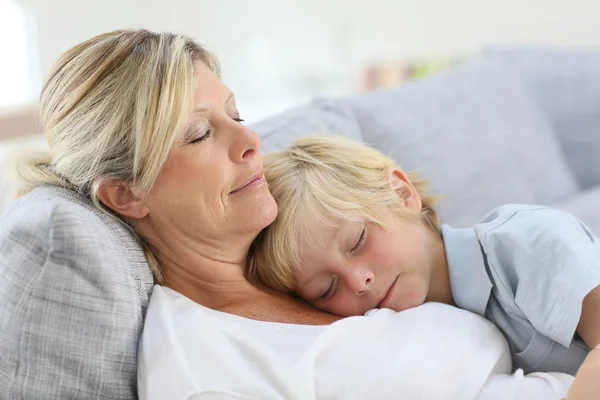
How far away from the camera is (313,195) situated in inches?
54.0

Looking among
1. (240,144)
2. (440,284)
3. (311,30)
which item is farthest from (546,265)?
(311,30)

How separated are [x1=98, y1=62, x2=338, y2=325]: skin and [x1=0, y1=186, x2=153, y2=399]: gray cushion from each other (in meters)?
0.15

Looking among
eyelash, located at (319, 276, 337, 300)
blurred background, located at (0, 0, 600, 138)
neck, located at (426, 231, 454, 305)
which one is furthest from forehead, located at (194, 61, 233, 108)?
blurred background, located at (0, 0, 600, 138)

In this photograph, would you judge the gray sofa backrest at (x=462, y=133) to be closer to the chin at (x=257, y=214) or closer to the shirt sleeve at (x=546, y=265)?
the chin at (x=257, y=214)

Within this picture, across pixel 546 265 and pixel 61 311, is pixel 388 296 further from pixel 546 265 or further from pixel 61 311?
pixel 61 311

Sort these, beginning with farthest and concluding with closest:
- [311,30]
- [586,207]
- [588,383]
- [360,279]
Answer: [311,30] < [586,207] < [360,279] < [588,383]

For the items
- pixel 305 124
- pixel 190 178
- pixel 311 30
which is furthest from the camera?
pixel 311 30

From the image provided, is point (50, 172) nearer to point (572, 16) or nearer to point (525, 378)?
point (525, 378)

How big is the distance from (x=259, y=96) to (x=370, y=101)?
2445mm

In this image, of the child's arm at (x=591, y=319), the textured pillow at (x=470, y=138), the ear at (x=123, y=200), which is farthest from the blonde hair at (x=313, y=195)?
the textured pillow at (x=470, y=138)

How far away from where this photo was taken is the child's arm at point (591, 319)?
1.22 metres

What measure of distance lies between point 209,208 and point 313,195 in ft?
0.72

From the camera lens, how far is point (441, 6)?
142 inches

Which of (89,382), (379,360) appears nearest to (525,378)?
(379,360)
